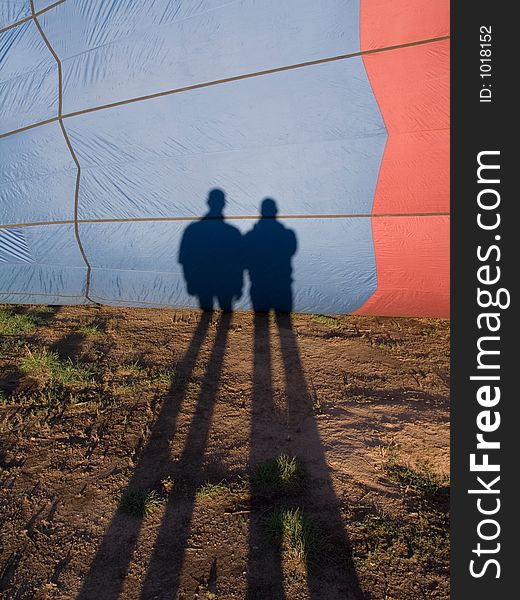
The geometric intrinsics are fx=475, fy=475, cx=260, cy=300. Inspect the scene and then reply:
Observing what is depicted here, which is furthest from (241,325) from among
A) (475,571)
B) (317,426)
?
(475,571)

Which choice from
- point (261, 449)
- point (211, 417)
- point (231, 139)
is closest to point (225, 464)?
point (261, 449)

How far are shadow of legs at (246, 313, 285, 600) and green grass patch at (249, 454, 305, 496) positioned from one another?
6cm

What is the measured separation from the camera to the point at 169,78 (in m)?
4.96

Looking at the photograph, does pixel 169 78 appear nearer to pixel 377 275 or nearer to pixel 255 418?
pixel 377 275

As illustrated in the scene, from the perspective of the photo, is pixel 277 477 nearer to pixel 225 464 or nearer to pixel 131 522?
pixel 225 464

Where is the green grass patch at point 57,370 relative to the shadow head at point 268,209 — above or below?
below

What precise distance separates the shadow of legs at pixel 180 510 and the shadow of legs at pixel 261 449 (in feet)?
1.18

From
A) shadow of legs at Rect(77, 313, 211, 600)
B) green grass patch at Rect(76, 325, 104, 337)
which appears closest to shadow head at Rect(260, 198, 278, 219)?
shadow of legs at Rect(77, 313, 211, 600)

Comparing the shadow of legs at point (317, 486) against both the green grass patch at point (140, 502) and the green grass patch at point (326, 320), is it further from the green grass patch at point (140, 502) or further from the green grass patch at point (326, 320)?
the green grass patch at point (140, 502)

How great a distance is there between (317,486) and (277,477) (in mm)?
262

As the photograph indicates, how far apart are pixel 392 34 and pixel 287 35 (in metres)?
1.00

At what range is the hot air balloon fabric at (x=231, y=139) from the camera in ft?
14.7

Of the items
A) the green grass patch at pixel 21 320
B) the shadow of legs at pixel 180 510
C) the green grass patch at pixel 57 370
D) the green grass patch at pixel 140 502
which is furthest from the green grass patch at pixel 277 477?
the green grass patch at pixel 21 320

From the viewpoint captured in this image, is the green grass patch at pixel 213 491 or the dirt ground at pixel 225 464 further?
the green grass patch at pixel 213 491
